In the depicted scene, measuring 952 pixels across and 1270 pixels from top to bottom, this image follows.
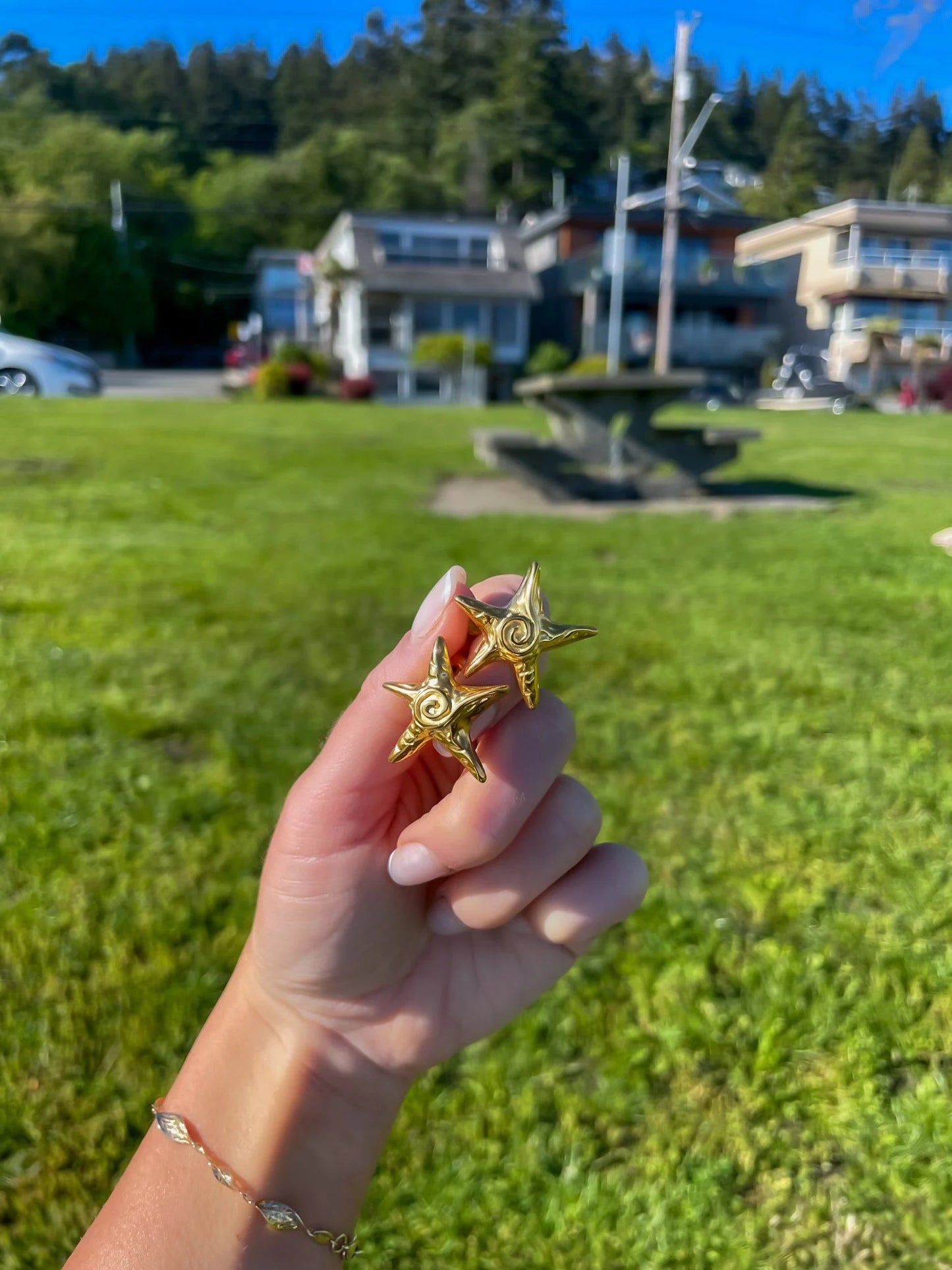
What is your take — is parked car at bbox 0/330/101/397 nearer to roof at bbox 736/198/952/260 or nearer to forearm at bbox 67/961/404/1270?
roof at bbox 736/198/952/260

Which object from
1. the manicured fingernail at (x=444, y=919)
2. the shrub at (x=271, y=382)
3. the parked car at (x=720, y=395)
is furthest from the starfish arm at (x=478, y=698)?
the parked car at (x=720, y=395)

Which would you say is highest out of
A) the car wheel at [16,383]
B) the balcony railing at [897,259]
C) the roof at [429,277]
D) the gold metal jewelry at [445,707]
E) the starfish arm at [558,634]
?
the balcony railing at [897,259]

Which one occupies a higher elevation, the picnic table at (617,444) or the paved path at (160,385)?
the paved path at (160,385)

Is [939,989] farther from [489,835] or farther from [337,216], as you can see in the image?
[337,216]

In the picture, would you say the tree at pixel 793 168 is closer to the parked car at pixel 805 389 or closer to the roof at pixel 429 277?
the parked car at pixel 805 389

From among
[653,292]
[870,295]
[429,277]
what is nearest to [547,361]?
[429,277]

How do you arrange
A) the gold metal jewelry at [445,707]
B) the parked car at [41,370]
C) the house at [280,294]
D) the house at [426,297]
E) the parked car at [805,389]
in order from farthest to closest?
the house at [280,294]
the house at [426,297]
the parked car at [805,389]
the parked car at [41,370]
the gold metal jewelry at [445,707]

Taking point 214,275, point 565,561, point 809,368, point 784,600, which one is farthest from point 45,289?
point 809,368
